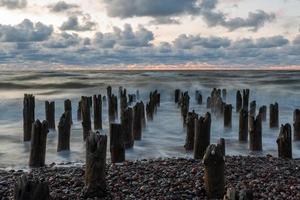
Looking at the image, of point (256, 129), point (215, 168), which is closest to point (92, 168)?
point (215, 168)

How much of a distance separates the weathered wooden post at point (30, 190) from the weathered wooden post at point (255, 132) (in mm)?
8516

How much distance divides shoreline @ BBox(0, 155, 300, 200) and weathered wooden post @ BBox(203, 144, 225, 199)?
232mm

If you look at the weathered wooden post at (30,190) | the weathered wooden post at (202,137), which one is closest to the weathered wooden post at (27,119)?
the weathered wooden post at (202,137)

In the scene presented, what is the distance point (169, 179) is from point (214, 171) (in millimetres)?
1342

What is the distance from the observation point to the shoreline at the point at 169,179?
7.73 meters

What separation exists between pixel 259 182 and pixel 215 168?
A: 131 cm

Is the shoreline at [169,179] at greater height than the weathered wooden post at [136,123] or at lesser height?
lesser

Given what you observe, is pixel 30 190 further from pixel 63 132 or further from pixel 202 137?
pixel 63 132

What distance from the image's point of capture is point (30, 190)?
5699mm

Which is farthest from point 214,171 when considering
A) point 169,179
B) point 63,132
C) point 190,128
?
point 63,132

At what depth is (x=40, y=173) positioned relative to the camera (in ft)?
32.4

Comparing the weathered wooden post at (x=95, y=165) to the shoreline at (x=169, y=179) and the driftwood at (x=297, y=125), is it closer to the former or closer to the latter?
the shoreline at (x=169, y=179)

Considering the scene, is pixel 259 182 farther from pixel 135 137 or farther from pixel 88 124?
pixel 88 124

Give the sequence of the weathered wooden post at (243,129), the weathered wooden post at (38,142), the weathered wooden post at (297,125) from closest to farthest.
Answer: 1. the weathered wooden post at (38,142)
2. the weathered wooden post at (243,129)
3. the weathered wooden post at (297,125)
